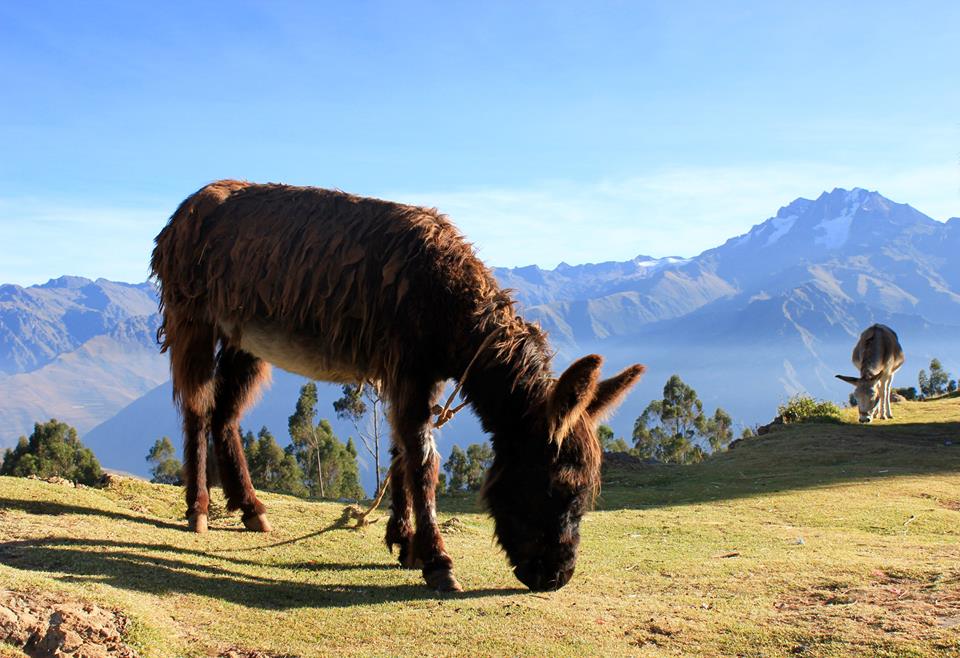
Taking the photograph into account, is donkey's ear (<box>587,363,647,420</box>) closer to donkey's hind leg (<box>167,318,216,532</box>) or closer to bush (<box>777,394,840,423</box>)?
donkey's hind leg (<box>167,318,216,532</box>)

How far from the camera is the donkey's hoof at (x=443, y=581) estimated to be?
5920 millimetres

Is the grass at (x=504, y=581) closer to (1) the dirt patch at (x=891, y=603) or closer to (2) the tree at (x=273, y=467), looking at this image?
(1) the dirt patch at (x=891, y=603)

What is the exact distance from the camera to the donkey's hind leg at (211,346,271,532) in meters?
7.95

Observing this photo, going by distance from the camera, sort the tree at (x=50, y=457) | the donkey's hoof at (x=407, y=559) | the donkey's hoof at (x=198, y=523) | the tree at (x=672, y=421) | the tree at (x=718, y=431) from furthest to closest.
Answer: the tree at (x=718, y=431) → the tree at (x=672, y=421) → the tree at (x=50, y=457) → the donkey's hoof at (x=198, y=523) → the donkey's hoof at (x=407, y=559)

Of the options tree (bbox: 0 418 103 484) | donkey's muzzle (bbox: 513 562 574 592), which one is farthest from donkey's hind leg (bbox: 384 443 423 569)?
tree (bbox: 0 418 103 484)

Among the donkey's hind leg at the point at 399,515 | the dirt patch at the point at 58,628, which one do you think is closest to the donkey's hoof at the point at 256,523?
the donkey's hind leg at the point at 399,515

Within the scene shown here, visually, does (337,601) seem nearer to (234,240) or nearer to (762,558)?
(234,240)

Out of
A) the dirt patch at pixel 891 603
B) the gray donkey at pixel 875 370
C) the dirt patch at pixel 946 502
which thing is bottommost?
the dirt patch at pixel 891 603

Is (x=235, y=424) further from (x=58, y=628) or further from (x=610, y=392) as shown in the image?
(x=610, y=392)

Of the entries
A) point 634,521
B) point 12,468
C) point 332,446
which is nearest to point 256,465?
point 332,446

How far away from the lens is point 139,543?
680 cm

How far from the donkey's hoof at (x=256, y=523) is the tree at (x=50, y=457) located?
2806 centimetres

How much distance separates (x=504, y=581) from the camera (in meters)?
6.26

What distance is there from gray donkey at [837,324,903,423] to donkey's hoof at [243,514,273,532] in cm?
2107
